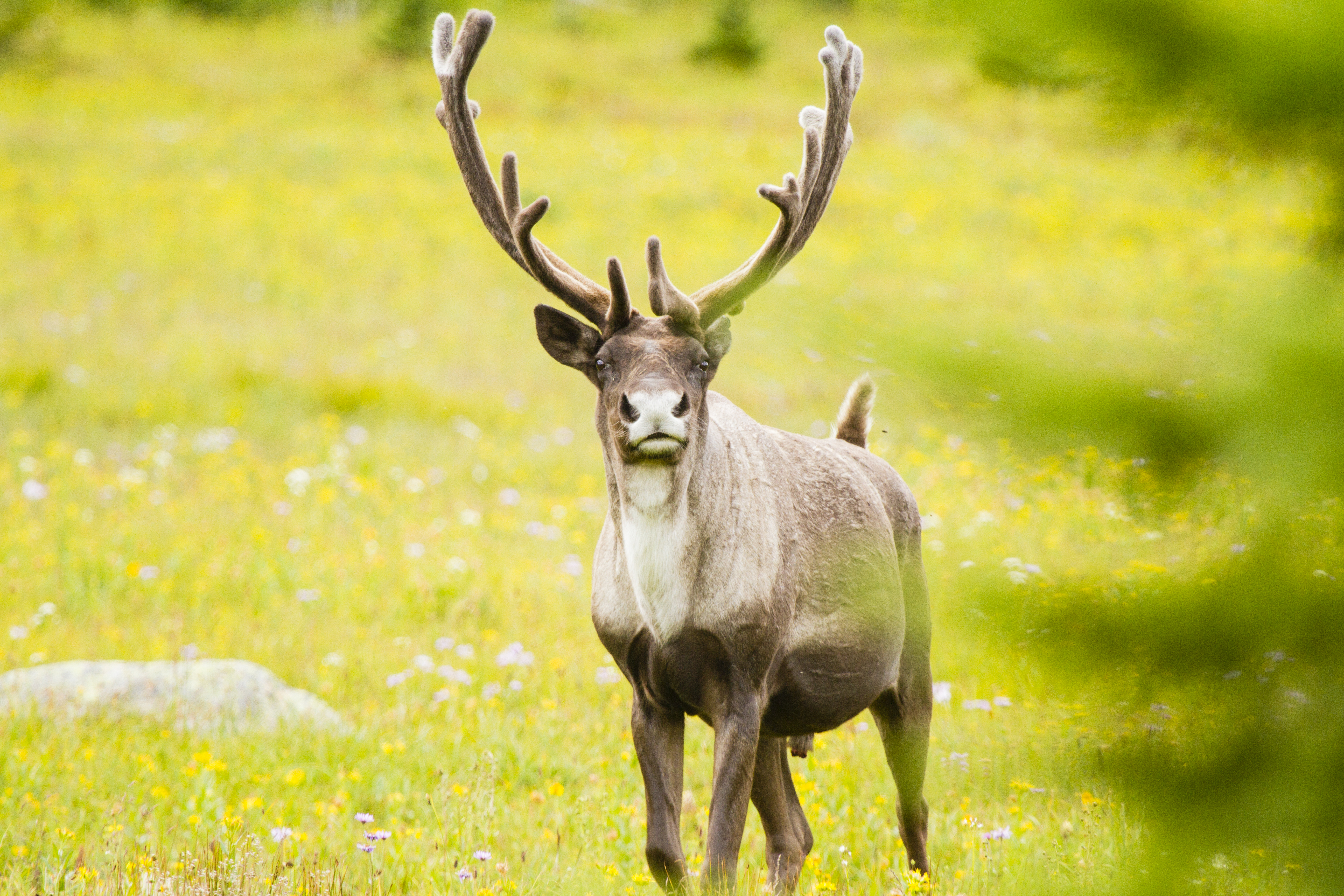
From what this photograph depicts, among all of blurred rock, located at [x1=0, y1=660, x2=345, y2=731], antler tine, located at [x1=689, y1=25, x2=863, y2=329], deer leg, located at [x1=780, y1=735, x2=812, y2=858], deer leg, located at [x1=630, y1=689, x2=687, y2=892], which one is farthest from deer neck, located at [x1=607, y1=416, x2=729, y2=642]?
blurred rock, located at [x1=0, y1=660, x2=345, y2=731]

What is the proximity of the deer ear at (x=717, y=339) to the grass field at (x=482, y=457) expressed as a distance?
0.22 meters

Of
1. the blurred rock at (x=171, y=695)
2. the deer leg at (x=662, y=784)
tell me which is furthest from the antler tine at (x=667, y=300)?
the blurred rock at (x=171, y=695)

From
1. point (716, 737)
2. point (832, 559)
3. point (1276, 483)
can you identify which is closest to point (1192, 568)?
point (1276, 483)

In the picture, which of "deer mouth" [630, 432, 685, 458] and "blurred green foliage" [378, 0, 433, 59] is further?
"blurred green foliage" [378, 0, 433, 59]

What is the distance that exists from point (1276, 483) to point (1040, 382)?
7.6 inches

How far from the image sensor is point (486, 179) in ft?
14.2

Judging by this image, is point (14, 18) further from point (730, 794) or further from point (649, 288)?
point (730, 794)

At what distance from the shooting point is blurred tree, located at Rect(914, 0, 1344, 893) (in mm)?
841

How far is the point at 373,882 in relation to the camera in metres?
3.89

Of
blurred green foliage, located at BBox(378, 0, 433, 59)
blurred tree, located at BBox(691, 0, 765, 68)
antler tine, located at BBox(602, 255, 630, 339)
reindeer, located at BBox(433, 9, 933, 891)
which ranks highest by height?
antler tine, located at BBox(602, 255, 630, 339)

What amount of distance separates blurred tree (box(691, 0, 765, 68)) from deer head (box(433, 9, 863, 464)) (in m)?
36.0

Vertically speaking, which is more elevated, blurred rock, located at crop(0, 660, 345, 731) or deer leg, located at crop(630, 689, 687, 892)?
deer leg, located at crop(630, 689, 687, 892)

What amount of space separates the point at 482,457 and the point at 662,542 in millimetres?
7653

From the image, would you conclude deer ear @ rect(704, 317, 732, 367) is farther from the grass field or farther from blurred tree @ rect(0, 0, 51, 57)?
blurred tree @ rect(0, 0, 51, 57)
